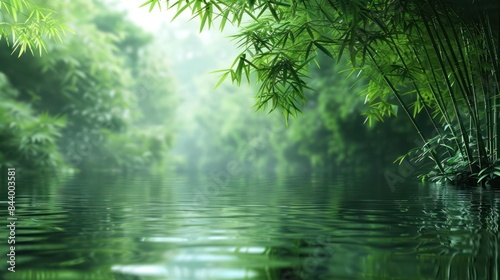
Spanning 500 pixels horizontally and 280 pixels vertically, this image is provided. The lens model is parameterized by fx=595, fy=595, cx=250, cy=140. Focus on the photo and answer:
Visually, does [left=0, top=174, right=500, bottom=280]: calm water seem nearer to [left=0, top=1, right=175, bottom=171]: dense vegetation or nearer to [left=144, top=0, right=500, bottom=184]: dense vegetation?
[left=144, top=0, right=500, bottom=184]: dense vegetation

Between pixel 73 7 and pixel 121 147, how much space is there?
5705mm

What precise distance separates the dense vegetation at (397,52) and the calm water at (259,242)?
65.1 inches

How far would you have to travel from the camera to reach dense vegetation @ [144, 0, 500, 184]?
17.7 feet

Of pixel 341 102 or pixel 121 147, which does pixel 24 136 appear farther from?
pixel 341 102

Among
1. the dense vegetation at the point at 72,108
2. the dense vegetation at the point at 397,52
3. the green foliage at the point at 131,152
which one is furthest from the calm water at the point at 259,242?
the green foliage at the point at 131,152

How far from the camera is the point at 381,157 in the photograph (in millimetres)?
19109

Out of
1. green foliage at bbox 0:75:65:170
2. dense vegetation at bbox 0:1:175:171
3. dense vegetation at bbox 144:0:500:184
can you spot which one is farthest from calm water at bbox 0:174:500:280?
dense vegetation at bbox 0:1:175:171

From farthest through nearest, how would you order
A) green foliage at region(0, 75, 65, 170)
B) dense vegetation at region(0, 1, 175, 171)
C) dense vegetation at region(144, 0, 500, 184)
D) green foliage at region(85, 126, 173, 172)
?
green foliage at region(85, 126, 173, 172) < dense vegetation at region(0, 1, 175, 171) < green foliage at region(0, 75, 65, 170) < dense vegetation at region(144, 0, 500, 184)

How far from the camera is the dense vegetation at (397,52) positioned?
17.7ft

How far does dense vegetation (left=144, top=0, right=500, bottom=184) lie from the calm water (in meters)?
1.65

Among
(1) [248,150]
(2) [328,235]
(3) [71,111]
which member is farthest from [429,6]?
(1) [248,150]

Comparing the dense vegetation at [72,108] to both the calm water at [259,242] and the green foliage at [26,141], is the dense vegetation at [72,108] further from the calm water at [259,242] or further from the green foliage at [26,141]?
the calm water at [259,242]

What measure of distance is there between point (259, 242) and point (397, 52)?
14.0 feet

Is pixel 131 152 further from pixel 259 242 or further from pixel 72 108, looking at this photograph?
pixel 259 242
